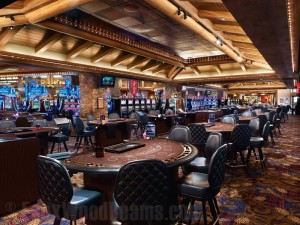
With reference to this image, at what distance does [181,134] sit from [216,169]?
4.52 ft

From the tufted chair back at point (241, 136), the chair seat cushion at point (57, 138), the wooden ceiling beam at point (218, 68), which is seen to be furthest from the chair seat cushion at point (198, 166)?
the wooden ceiling beam at point (218, 68)

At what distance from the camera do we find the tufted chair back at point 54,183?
182 cm

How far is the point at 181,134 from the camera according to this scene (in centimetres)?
354

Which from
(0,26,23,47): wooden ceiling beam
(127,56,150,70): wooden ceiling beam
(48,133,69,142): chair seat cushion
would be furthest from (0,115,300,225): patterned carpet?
(127,56,150,70): wooden ceiling beam

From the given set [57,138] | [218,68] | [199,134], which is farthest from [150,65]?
[199,134]

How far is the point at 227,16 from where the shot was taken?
475 cm

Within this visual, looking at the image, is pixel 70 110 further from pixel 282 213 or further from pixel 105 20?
pixel 282 213

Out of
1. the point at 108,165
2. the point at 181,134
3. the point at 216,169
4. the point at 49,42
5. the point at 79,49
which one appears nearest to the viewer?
the point at 108,165

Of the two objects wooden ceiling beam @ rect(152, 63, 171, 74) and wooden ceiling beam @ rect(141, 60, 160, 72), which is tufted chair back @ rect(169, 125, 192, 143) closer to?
wooden ceiling beam @ rect(141, 60, 160, 72)

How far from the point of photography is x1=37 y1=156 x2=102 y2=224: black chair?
1834 mm

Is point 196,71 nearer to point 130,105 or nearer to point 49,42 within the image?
point 130,105

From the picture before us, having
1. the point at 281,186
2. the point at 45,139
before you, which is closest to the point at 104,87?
the point at 45,139

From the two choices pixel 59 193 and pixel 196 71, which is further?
pixel 196 71

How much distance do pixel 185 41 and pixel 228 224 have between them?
683cm
